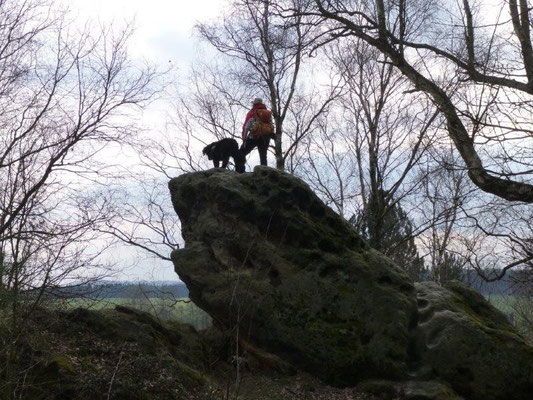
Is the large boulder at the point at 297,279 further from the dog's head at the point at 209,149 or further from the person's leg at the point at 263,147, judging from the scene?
the person's leg at the point at 263,147

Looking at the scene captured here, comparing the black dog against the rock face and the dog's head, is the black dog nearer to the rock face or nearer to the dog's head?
the dog's head

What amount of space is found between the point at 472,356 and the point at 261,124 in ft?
19.9

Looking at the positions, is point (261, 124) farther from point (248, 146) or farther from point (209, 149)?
point (209, 149)

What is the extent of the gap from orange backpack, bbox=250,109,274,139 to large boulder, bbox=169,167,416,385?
1.30m

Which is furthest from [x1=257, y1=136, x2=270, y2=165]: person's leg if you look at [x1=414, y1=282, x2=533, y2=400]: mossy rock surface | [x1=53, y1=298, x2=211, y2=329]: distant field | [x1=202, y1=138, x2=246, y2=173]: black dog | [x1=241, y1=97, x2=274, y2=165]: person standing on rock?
[x1=414, y1=282, x2=533, y2=400]: mossy rock surface

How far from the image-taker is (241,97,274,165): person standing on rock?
1120 cm

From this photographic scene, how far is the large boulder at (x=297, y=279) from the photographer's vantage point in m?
8.98

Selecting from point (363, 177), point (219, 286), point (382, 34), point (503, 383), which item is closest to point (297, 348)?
point (219, 286)

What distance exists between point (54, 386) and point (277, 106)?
1377 cm

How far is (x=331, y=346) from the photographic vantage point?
8.97 m

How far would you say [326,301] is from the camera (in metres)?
9.22

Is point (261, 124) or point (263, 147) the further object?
point (263, 147)

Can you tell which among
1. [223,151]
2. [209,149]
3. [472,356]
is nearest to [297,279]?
[472,356]

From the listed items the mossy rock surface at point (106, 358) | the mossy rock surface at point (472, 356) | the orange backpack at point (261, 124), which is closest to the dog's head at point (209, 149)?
the orange backpack at point (261, 124)
